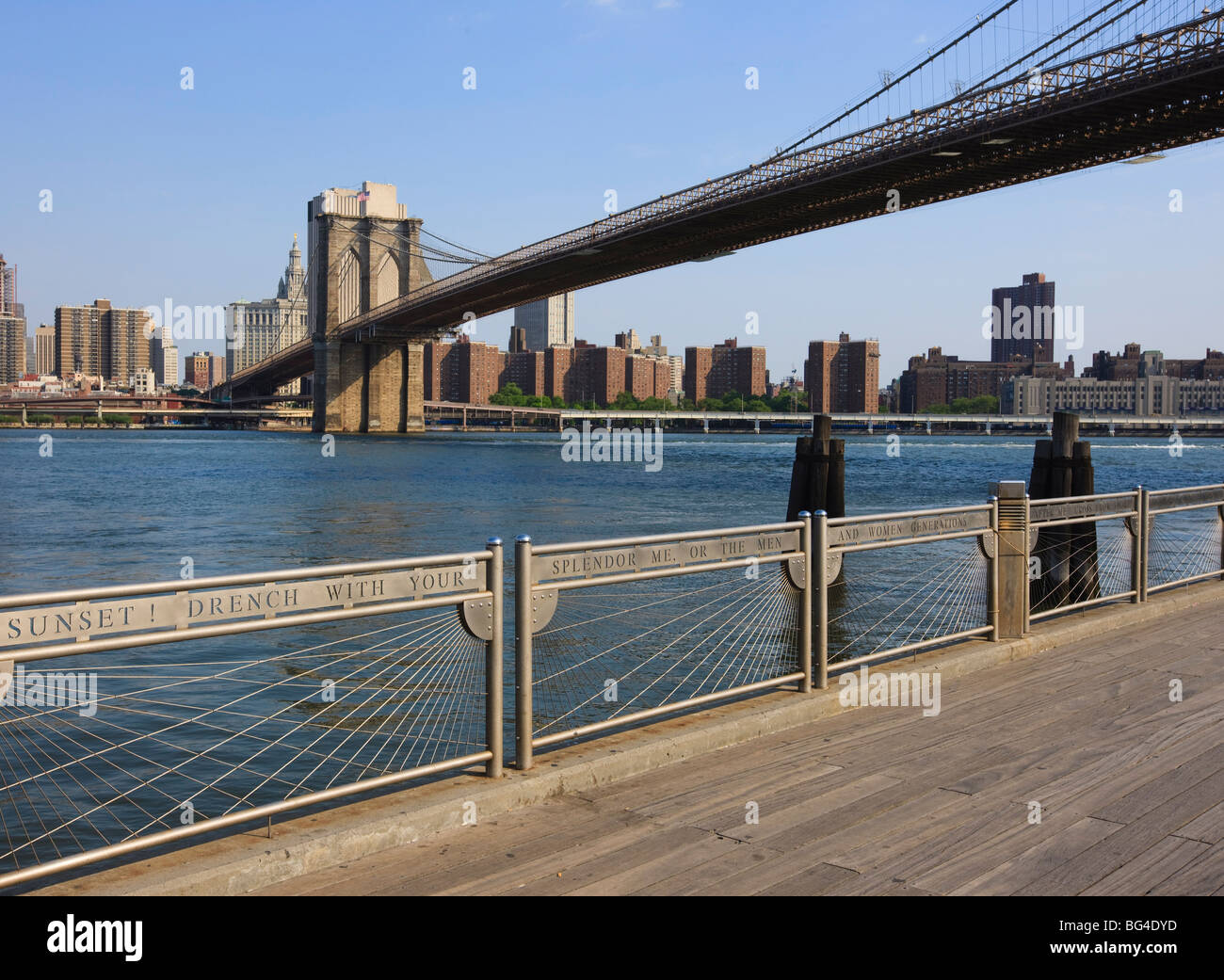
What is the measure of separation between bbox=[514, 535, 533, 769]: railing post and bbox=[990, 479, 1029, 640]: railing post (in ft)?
13.2

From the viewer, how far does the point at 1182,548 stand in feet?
79.3

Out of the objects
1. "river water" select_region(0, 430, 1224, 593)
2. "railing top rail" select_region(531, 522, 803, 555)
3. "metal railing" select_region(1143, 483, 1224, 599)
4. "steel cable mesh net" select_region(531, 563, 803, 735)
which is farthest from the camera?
"river water" select_region(0, 430, 1224, 593)

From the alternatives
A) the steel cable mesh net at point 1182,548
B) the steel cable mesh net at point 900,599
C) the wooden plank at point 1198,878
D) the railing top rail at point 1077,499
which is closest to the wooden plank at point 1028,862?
the wooden plank at point 1198,878

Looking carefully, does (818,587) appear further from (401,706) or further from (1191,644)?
(401,706)

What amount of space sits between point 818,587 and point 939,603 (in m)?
11.0

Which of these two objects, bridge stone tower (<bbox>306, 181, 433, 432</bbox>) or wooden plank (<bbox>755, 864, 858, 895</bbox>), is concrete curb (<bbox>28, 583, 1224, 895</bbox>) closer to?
wooden plank (<bbox>755, 864, 858, 895</bbox>)

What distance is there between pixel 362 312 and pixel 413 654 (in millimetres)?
81153

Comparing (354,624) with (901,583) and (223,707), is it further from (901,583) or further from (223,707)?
(223,707)

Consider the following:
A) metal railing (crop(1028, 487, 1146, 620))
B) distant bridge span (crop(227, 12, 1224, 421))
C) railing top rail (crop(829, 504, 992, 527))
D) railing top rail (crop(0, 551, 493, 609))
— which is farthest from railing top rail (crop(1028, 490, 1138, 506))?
distant bridge span (crop(227, 12, 1224, 421))

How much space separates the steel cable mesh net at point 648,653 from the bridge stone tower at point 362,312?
74.2m

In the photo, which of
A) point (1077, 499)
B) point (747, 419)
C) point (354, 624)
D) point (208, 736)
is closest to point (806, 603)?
point (1077, 499)

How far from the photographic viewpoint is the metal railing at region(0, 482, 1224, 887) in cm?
428
